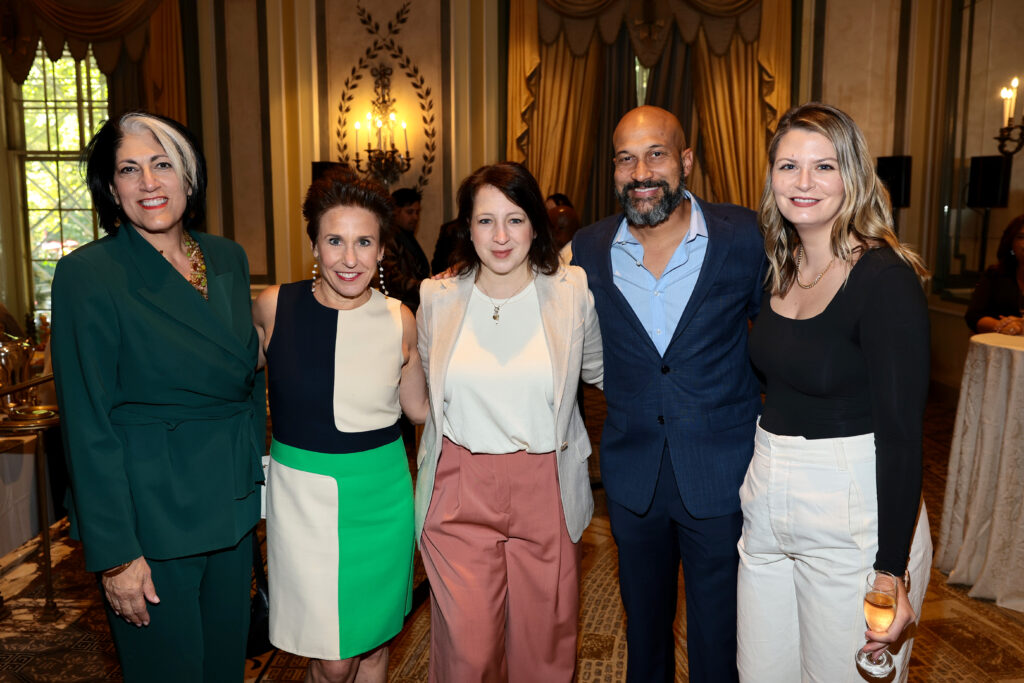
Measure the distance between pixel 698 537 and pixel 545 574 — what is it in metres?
0.41

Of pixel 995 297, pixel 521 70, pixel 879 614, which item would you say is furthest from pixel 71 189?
pixel 879 614

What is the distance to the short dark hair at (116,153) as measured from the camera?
1.75m

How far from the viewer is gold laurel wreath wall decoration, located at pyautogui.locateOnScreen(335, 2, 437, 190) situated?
718cm

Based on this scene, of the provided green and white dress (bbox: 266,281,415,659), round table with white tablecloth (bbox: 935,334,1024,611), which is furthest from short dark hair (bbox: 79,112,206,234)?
round table with white tablecloth (bbox: 935,334,1024,611)

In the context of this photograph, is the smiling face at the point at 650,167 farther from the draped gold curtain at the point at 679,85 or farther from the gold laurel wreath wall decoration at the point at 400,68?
the gold laurel wreath wall decoration at the point at 400,68

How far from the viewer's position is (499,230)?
2047mm

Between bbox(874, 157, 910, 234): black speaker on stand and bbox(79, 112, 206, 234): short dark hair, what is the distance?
6184 mm

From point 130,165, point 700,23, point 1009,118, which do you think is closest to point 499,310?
point 130,165

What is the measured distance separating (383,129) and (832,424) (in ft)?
20.4

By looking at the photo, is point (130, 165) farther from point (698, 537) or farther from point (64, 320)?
point (698, 537)

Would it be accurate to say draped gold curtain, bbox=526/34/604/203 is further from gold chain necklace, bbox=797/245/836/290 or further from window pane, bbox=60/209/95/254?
gold chain necklace, bbox=797/245/836/290

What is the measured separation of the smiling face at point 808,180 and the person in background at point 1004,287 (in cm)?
304

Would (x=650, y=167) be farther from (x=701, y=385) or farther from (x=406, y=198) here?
(x=406, y=198)

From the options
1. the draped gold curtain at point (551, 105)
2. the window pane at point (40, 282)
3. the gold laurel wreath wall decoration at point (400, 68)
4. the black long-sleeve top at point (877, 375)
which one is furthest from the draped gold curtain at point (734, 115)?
the window pane at point (40, 282)
